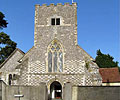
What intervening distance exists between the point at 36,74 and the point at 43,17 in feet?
22.5

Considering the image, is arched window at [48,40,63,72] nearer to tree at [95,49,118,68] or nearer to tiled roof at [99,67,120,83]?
tiled roof at [99,67,120,83]

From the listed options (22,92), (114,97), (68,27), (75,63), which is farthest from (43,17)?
(114,97)

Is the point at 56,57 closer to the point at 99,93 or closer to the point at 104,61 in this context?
the point at 99,93

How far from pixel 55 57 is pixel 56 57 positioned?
0.38ft

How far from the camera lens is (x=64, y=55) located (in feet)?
61.8

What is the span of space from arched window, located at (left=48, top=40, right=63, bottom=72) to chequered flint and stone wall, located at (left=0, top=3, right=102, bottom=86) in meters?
0.37

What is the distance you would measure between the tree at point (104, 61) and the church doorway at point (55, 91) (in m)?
23.4

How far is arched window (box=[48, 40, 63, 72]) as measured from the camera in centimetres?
1875

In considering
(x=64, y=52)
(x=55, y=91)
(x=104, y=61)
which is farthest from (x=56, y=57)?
(x=104, y=61)

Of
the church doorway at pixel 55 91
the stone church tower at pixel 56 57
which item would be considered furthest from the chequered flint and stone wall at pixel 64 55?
the church doorway at pixel 55 91

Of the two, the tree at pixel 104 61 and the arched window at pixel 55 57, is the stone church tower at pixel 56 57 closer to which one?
the arched window at pixel 55 57

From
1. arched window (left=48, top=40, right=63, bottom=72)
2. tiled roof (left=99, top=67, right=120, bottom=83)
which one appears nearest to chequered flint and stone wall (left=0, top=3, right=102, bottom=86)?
arched window (left=48, top=40, right=63, bottom=72)

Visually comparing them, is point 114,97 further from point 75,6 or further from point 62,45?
point 75,6

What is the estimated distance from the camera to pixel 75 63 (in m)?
18.5
